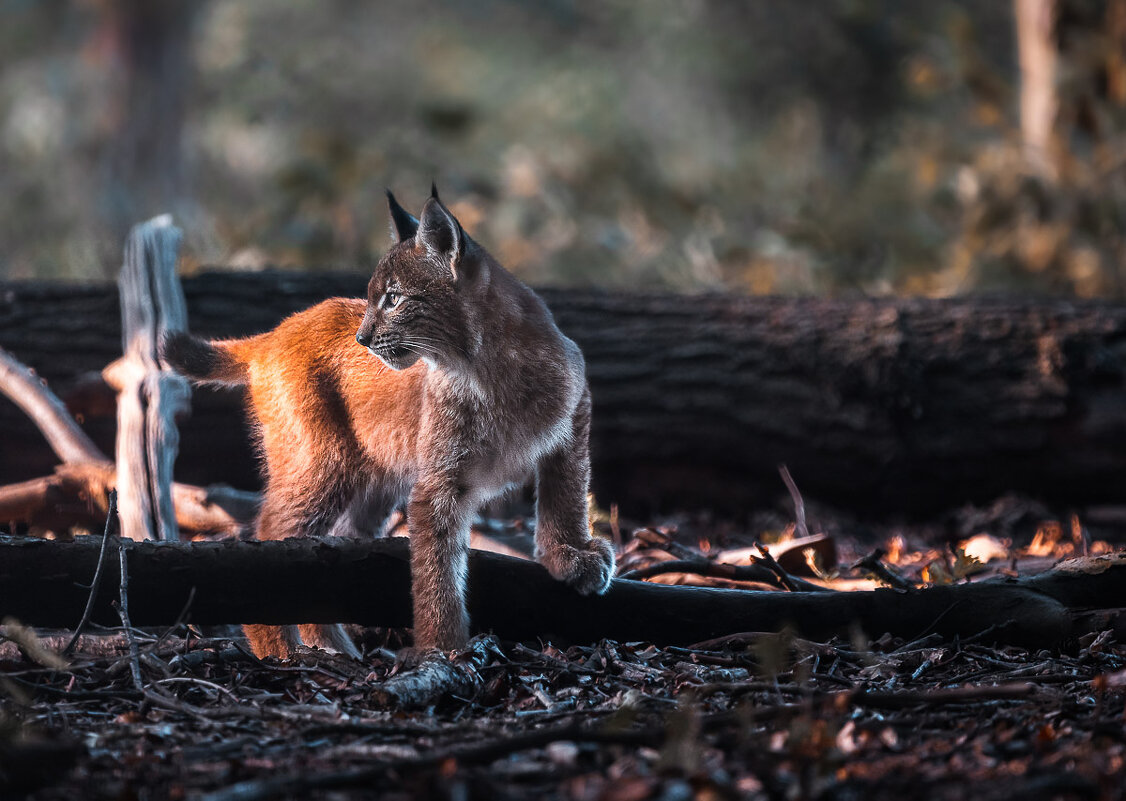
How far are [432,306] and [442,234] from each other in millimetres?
258

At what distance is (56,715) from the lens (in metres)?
2.59

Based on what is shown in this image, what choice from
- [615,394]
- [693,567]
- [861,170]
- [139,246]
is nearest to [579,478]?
[693,567]

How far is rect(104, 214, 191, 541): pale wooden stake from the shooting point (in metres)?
4.62

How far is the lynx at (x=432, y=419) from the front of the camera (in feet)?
11.6

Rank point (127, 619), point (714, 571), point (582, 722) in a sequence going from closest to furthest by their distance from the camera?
1. point (582, 722)
2. point (127, 619)
3. point (714, 571)

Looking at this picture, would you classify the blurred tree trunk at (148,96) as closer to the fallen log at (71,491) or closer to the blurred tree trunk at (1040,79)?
the fallen log at (71,491)

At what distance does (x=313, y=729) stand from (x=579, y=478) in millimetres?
1693

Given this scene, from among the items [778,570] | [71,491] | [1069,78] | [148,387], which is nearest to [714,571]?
[778,570]

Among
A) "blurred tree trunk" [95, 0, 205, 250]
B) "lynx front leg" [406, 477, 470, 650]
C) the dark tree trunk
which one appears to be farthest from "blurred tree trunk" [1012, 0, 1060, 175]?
"blurred tree trunk" [95, 0, 205, 250]

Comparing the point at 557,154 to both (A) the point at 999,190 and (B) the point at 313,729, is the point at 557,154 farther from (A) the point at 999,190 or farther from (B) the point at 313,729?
(B) the point at 313,729

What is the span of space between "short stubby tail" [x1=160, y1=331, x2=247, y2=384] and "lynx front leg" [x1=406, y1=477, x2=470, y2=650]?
1320 millimetres

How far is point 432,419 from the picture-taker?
371cm

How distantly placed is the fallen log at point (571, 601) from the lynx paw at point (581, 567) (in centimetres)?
4

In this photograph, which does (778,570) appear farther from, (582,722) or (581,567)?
(582,722)
